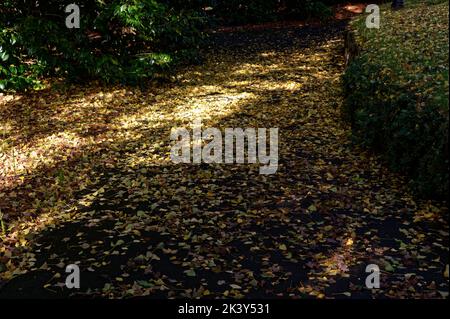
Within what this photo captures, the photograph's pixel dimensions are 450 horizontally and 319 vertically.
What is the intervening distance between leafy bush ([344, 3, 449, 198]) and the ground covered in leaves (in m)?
0.37

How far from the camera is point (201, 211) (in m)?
5.82

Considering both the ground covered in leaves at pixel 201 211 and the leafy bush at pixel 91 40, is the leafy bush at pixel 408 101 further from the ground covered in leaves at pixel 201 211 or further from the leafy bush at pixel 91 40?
the leafy bush at pixel 91 40

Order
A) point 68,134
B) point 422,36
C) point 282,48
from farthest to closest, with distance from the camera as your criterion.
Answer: point 282,48 < point 68,134 < point 422,36

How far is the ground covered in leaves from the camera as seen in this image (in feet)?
14.6

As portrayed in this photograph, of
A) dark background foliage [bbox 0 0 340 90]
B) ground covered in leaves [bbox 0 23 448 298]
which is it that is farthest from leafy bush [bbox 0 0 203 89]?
ground covered in leaves [bbox 0 23 448 298]

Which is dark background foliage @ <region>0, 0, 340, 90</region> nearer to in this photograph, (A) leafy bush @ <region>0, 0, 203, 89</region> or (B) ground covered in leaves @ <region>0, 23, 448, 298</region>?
(A) leafy bush @ <region>0, 0, 203, 89</region>

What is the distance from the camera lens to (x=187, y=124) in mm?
9031

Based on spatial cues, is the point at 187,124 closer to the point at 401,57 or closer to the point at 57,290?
the point at 401,57

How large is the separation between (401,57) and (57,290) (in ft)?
19.5

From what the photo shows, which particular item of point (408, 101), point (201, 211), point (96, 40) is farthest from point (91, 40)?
point (408, 101)

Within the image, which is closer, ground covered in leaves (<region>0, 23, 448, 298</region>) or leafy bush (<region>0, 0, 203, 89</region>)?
ground covered in leaves (<region>0, 23, 448, 298</region>)

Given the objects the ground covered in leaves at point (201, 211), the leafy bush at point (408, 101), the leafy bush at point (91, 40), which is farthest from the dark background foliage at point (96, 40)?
the leafy bush at point (408, 101)

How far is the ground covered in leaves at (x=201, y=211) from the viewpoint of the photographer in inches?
175
